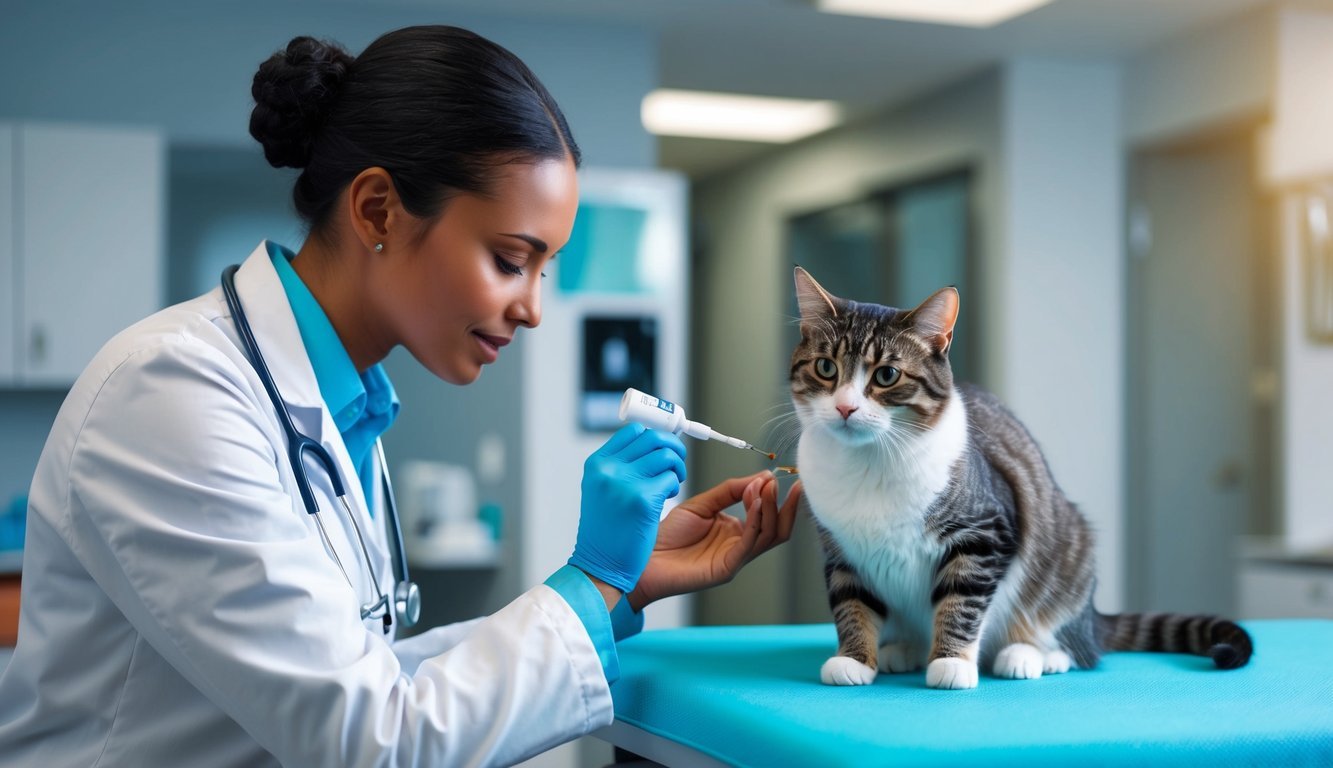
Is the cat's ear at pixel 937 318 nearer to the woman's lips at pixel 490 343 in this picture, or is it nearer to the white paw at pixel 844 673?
the white paw at pixel 844 673

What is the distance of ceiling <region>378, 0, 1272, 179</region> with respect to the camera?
4.36m

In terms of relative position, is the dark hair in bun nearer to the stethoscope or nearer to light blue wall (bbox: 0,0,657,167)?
the stethoscope

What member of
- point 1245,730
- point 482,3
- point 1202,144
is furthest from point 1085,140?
point 1245,730

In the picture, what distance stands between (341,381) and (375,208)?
0.20 metres

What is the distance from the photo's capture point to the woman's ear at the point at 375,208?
1.22 metres

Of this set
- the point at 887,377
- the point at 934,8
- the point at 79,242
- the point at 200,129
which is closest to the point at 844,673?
the point at 887,377

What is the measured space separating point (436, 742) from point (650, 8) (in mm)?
3804

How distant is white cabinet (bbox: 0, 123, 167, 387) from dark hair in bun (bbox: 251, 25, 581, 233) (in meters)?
2.65

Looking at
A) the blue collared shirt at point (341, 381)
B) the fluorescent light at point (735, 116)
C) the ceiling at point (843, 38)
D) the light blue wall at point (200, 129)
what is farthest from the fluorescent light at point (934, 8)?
the blue collared shirt at point (341, 381)

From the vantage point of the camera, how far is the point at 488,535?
3.91 meters

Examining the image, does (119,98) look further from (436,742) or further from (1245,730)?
(1245,730)

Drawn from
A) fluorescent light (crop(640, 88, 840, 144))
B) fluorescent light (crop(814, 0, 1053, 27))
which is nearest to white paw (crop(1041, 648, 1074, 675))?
fluorescent light (crop(814, 0, 1053, 27))

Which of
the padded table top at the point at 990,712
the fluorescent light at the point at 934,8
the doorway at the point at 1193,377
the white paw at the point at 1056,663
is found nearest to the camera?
the padded table top at the point at 990,712

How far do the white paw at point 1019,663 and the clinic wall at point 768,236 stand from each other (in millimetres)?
3908
